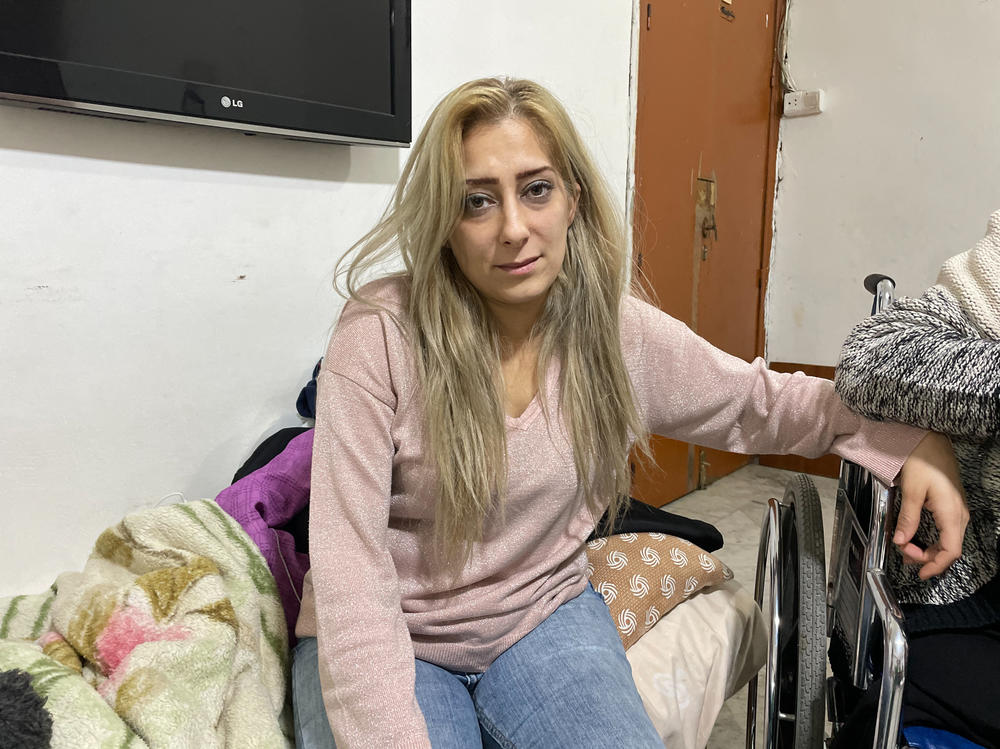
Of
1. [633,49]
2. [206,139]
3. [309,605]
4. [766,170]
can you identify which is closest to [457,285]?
[309,605]

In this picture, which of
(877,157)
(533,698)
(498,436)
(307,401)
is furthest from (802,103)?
(533,698)

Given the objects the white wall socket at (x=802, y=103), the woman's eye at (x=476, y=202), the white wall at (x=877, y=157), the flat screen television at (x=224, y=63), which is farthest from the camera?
the white wall socket at (x=802, y=103)

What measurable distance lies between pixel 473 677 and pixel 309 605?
0.80 ft

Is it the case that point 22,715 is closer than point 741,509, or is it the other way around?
point 22,715

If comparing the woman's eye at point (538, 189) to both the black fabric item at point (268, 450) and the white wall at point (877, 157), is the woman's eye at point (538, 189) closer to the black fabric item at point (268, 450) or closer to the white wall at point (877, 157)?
the black fabric item at point (268, 450)

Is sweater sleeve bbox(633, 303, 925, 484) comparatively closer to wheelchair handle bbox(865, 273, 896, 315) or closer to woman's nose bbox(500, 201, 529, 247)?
wheelchair handle bbox(865, 273, 896, 315)

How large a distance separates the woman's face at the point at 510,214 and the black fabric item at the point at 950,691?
617 mm

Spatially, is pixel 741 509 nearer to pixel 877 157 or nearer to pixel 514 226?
pixel 877 157

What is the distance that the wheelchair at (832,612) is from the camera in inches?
31.9

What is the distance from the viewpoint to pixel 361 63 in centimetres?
140

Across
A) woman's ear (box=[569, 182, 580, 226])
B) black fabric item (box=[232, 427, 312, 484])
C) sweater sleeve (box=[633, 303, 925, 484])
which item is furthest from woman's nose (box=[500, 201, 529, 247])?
black fabric item (box=[232, 427, 312, 484])

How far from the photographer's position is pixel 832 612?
1.04m

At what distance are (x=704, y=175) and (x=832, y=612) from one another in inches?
77.6

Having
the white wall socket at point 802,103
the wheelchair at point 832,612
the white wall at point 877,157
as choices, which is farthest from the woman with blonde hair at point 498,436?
the white wall socket at point 802,103
